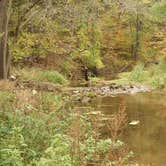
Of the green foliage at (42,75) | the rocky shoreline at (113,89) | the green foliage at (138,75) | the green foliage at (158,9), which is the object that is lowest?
the green foliage at (138,75)

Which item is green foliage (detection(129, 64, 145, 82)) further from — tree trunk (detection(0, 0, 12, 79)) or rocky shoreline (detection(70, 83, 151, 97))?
tree trunk (detection(0, 0, 12, 79))

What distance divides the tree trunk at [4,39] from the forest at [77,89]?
0.11 feet

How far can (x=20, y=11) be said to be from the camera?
2041 cm

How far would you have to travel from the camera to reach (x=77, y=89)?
68.6 feet

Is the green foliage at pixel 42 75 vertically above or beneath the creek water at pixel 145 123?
beneath

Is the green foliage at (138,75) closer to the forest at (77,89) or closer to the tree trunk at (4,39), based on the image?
the forest at (77,89)

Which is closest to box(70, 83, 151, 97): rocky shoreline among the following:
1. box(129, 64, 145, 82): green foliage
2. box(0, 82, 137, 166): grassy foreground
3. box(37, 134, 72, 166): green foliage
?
box(129, 64, 145, 82): green foliage

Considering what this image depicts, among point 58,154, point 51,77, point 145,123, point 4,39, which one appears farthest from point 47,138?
point 51,77

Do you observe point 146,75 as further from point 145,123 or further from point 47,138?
point 47,138

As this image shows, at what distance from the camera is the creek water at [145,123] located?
10258mm

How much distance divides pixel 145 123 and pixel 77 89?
24.3 ft

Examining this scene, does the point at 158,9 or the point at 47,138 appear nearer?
the point at 47,138

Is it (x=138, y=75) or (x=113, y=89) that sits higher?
(x=113, y=89)

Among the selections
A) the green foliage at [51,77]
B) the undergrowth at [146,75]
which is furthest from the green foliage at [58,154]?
the undergrowth at [146,75]
